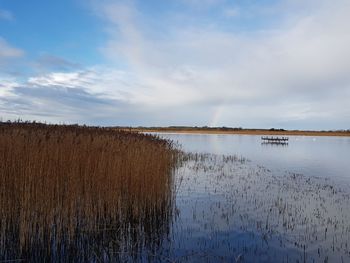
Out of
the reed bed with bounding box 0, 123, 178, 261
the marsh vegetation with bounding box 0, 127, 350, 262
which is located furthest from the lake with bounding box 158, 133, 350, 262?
the reed bed with bounding box 0, 123, 178, 261

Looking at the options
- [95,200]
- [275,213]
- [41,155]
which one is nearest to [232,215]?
[275,213]

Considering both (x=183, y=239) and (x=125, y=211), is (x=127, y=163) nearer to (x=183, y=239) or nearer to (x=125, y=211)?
(x=125, y=211)

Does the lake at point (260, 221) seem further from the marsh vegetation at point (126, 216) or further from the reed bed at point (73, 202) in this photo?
the reed bed at point (73, 202)

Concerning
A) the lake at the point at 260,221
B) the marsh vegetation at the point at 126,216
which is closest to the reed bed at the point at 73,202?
the marsh vegetation at the point at 126,216

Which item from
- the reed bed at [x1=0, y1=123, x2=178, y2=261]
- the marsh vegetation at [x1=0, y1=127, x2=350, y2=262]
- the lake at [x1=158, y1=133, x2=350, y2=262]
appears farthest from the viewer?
the lake at [x1=158, y1=133, x2=350, y2=262]

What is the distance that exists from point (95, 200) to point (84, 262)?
202 centimetres

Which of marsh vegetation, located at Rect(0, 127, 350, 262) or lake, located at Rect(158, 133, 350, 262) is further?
lake, located at Rect(158, 133, 350, 262)

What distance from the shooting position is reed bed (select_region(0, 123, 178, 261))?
6.67 meters

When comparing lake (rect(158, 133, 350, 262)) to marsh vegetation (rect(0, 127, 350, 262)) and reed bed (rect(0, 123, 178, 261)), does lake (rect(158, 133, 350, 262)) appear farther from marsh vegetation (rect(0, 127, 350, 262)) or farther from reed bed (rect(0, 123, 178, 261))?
reed bed (rect(0, 123, 178, 261))

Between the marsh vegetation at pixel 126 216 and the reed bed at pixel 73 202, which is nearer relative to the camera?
the reed bed at pixel 73 202

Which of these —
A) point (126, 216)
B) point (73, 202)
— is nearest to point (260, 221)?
point (126, 216)

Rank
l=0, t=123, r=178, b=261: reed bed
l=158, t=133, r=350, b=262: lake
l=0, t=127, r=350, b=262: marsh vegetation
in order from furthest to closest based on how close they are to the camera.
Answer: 1. l=158, t=133, r=350, b=262: lake
2. l=0, t=127, r=350, b=262: marsh vegetation
3. l=0, t=123, r=178, b=261: reed bed

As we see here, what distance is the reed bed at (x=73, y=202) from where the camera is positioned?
6672 mm

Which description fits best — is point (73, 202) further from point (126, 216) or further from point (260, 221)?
point (260, 221)
